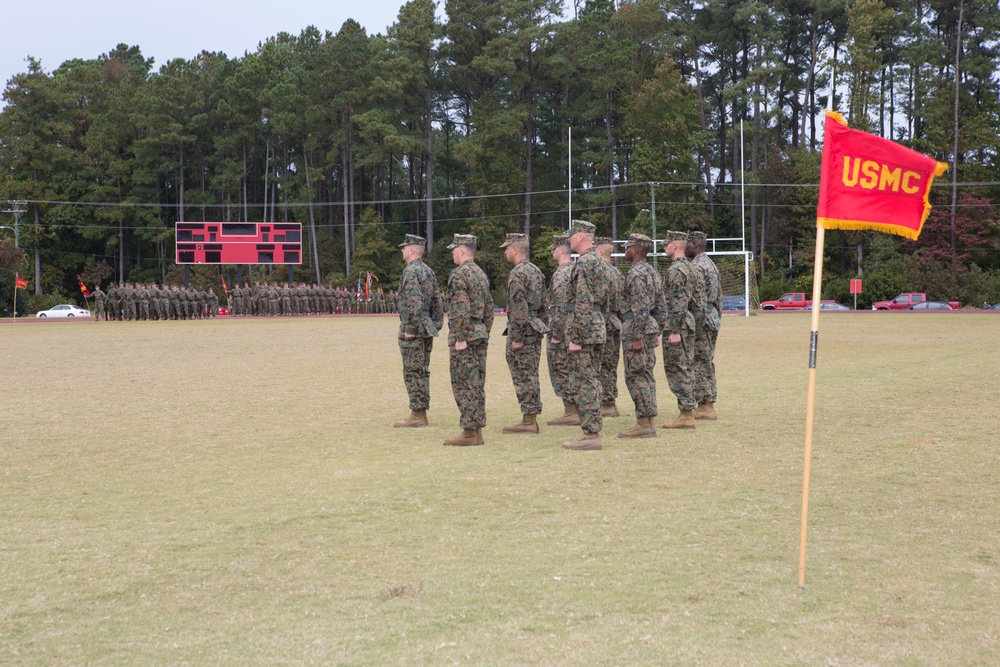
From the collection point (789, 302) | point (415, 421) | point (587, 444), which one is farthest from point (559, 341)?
point (789, 302)

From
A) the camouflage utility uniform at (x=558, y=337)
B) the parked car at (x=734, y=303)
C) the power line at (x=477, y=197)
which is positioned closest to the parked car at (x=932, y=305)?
the power line at (x=477, y=197)

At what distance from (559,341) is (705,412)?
1.99m

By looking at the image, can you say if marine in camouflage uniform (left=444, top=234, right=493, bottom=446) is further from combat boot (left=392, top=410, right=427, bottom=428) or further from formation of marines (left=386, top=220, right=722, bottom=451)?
combat boot (left=392, top=410, right=427, bottom=428)

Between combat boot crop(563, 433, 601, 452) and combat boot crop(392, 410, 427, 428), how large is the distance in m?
2.30

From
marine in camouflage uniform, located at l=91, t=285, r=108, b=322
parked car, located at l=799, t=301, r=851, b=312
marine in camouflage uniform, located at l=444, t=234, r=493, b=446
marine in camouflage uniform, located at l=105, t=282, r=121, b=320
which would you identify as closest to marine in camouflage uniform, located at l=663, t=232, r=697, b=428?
marine in camouflage uniform, located at l=444, t=234, r=493, b=446

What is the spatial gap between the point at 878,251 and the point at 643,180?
15689 millimetres

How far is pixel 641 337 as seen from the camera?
10297 millimetres

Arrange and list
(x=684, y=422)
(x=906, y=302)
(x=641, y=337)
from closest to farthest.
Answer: (x=641, y=337), (x=684, y=422), (x=906, y=302)

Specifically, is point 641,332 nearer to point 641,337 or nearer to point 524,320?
point 641,337

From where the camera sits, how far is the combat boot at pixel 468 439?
10008 mm

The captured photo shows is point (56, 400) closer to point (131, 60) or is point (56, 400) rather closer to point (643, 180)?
point (643, 180)

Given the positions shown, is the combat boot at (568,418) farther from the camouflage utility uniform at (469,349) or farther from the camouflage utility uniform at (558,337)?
the camouflage utility uniform at (469,349)

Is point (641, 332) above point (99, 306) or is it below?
above

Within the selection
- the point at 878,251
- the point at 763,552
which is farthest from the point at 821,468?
the point at 878,251
